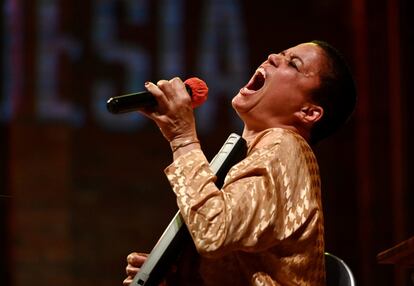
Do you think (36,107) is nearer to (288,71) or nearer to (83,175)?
(83,175)

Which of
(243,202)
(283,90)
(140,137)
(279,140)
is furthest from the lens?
(140,137)

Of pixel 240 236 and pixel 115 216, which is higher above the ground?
pixel 240 236

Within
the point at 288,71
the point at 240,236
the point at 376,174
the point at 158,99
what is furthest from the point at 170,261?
the point at 376,174

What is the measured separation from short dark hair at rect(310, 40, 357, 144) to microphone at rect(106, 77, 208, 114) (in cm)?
28

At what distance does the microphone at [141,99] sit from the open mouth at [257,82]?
18cm

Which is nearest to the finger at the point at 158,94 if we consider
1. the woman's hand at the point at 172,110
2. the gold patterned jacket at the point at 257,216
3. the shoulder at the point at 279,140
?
the woman's hand at the point at 172,110

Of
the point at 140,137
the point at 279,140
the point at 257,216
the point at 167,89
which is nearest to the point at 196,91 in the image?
the point at 167,89

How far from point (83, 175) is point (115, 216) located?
242mm

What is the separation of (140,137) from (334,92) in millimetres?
2164

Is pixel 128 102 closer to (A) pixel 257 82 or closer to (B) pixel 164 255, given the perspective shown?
(B) pixel 164 255

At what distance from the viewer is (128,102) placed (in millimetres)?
1611

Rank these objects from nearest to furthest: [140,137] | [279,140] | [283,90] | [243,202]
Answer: [243,202], [279,140], [283,90], [140,137]

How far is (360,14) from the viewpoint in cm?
421

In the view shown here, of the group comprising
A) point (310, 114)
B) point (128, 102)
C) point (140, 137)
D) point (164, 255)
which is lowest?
point (140, 137)
